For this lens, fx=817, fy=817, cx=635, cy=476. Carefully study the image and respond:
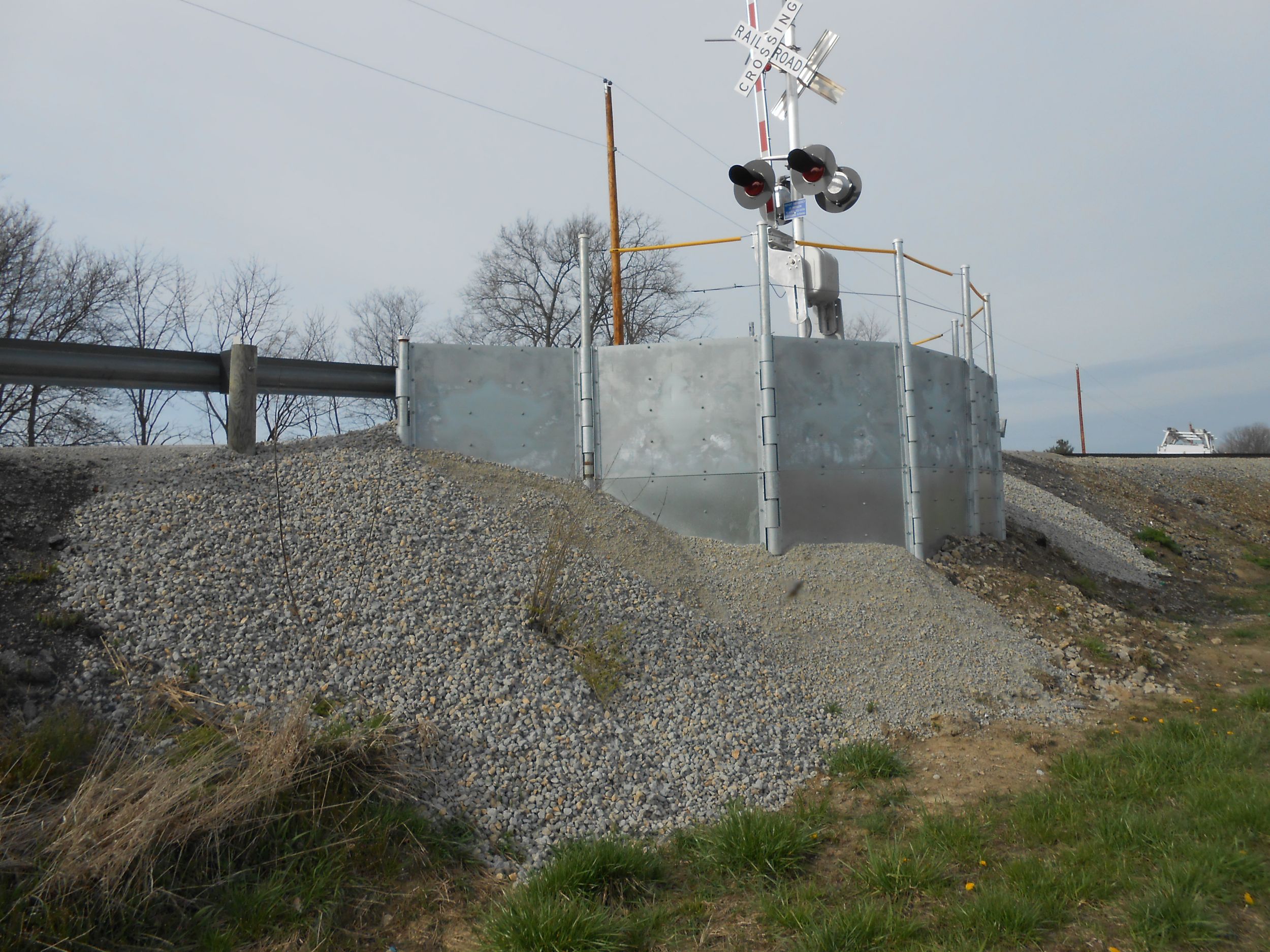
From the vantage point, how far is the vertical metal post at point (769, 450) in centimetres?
877

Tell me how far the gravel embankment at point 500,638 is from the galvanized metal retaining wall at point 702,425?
50cm

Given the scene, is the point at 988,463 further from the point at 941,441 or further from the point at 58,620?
the point at 58,620

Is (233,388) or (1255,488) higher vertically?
(233,388)

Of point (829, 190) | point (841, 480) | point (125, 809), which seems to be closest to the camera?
point (125, 809)

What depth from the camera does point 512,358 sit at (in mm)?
9203

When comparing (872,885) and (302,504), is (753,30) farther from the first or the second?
(872,885)

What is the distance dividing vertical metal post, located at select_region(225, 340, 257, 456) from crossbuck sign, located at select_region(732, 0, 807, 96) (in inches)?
296

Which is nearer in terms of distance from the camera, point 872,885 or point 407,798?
point 872,885

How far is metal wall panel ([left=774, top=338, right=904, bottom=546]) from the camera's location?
8.96 metres

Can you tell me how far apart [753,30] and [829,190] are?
3157 millimetres

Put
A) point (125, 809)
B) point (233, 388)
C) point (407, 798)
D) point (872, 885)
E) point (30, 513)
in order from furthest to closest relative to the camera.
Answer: point (233, 388) → point (30, 513) → point (407, 798) → point (872, 885) → point (125, 809)

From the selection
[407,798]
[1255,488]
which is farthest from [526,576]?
[1255,488]

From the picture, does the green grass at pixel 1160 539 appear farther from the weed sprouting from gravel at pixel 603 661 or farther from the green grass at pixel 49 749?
the green grass at pixel 49 749

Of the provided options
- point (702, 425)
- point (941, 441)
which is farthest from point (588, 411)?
point (941, 441)
